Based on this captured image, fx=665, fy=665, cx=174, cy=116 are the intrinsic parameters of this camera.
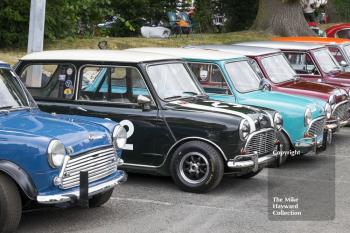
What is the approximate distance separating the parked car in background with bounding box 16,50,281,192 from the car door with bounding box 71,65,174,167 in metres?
0.01

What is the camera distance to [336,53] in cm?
1509

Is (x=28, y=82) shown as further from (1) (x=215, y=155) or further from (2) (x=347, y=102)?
(2) (x=347, y=102)

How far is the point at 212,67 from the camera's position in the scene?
9961 mm

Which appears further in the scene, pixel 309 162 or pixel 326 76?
pixel 326 76

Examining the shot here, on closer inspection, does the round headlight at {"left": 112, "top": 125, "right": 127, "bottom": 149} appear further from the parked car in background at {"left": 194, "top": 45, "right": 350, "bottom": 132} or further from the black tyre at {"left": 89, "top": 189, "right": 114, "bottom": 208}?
the parked car in background at {"left": 194, "top": 45, "right": 350, "bottom": 132}

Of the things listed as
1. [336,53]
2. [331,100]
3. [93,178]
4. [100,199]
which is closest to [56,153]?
[93,178]

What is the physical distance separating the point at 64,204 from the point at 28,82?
3235mm

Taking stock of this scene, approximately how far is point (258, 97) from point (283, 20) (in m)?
15.3

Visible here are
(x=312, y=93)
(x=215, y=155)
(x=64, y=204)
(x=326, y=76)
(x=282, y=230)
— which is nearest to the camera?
(x=64, y=204)

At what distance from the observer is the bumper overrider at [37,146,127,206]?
598 centimetres

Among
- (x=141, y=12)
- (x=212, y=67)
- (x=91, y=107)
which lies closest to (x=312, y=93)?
(x=212, y=67)

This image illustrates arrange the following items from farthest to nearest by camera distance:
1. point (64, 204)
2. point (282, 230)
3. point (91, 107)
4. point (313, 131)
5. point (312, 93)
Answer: point (312, 93) < point (313, 131) < point (91, 107) < point (282, 230) < point (64, 204)

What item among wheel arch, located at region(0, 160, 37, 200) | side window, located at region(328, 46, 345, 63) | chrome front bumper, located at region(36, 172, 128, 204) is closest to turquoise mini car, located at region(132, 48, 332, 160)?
chrome front bumper, located at region(36, 172, 128, 204)

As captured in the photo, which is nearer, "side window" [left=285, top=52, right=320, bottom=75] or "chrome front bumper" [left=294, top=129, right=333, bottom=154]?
"chrome front bumper" [left=294, top=129, right=333, bottom=154]
